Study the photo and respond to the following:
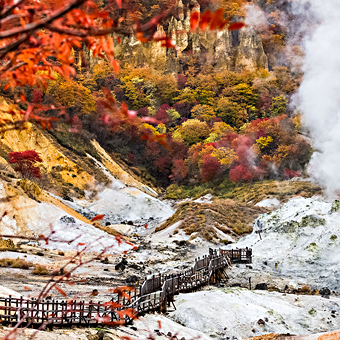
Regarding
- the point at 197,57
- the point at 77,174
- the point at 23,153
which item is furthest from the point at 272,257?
the point at 197,57

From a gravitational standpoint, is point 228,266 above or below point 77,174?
below

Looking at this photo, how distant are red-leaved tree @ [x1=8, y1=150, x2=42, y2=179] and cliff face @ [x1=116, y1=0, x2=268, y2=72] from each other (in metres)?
35.7

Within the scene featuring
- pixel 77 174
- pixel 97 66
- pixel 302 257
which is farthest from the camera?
pixel 97 66

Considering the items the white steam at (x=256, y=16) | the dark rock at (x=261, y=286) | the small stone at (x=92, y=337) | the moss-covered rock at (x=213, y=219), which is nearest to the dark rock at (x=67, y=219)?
the moss-covered rock at (x=213, y=219)

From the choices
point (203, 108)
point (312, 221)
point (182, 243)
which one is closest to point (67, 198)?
point (182, 243)

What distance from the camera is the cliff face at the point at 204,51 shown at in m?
61.2

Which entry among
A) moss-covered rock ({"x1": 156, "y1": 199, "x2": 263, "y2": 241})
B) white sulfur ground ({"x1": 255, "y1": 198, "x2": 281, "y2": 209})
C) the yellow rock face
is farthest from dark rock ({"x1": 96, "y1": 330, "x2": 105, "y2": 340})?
the yellow rock face

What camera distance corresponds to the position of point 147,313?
9188mm

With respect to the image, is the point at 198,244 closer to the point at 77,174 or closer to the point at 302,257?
the point at 302,257

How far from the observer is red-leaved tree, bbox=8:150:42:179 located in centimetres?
2939

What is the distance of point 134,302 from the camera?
8.64m

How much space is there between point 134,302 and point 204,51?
2367 inches

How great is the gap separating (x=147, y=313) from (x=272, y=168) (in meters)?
34.9

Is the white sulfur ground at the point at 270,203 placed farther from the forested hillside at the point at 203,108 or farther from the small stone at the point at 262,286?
the small stone at the point at 262,286
